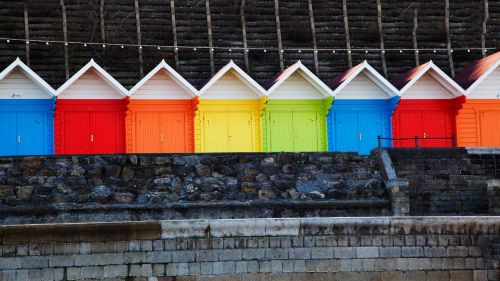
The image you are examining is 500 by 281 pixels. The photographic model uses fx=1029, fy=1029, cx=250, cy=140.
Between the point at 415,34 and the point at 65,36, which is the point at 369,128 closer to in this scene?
the point at 415,34

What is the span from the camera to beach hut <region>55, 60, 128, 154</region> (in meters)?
28.4

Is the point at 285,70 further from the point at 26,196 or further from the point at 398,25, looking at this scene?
the point at 26,196

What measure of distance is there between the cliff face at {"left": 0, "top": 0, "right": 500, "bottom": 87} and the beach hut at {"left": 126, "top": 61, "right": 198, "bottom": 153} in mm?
998

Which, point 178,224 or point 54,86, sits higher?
point 54,86

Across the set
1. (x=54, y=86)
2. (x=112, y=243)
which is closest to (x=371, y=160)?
(x=112, y=243)

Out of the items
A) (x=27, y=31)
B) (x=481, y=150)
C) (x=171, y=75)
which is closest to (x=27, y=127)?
(x=27, y=31)

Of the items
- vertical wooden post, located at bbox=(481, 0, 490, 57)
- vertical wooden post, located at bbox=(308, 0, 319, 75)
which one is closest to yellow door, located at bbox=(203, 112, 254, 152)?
vertical wooden post, located at bbox=(308, 0, 319, 75)

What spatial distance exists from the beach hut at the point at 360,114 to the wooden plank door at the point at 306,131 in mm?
406

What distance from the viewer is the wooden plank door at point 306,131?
97.2 ft

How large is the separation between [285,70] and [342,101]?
1.93 metres

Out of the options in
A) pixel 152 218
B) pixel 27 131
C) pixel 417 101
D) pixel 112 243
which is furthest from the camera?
pixel 417 101

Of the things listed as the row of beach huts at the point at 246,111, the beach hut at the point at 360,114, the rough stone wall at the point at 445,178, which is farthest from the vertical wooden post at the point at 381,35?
the rough stone wall at the point at 445,178

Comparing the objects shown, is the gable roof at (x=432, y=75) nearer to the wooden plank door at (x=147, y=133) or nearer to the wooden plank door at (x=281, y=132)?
the wooden plank door at (x=281, y=132)

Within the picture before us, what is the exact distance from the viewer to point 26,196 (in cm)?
2114
